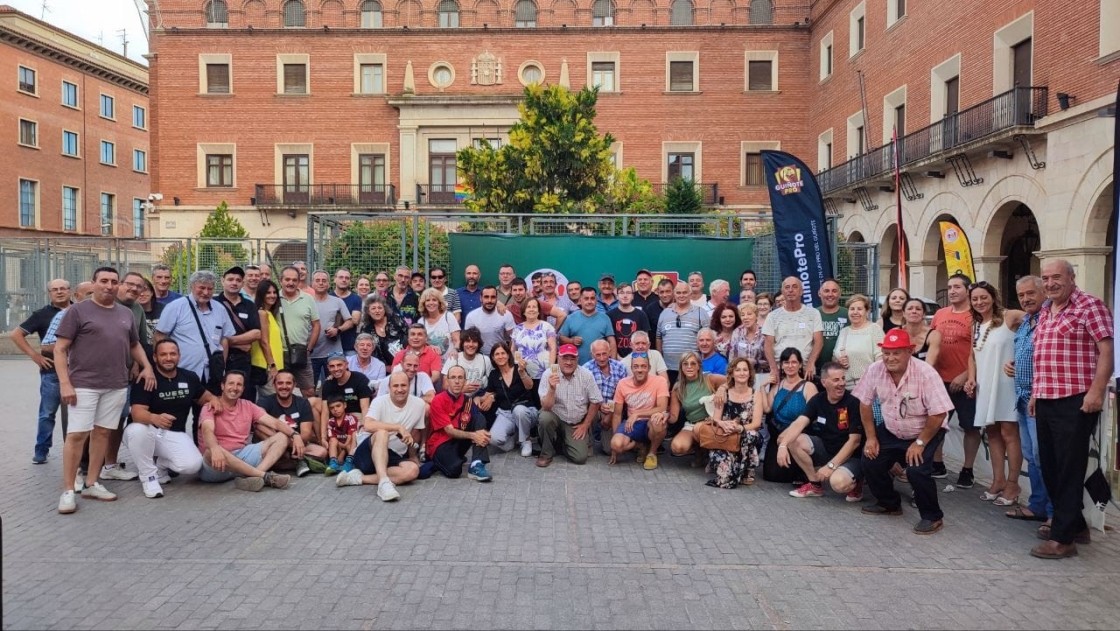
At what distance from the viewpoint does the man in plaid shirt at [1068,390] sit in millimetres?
5695

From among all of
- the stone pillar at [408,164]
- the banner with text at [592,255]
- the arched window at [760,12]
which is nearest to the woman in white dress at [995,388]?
the banner with text at [592,255]

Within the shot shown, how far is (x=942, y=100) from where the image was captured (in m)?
25.2

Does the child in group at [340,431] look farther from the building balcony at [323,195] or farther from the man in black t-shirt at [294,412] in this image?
the building balcony at [323,195]

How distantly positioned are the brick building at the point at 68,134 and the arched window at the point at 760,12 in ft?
119

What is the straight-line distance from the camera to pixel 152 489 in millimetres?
7148

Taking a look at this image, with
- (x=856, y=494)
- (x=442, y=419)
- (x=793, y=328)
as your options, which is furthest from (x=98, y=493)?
(x=793, y=328)

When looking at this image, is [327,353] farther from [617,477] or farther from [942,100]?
[942,100]

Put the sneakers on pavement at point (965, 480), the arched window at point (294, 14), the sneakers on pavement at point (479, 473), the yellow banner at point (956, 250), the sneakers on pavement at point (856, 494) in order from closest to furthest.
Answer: the sneakers on pavement at point (856, 494) → the sneakers on pavement at point (965, 480) → the sneakers on pavement at point (479, 473) → the yellow banner at point (956, 250) → the arched window at point (294, 14)

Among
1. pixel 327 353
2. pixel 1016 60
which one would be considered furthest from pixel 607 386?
pixel 1016 60

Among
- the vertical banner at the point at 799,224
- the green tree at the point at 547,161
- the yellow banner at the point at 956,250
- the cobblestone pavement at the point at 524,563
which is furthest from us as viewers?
the green tree at the point at 547,161

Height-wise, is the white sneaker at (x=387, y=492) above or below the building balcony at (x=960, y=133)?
below

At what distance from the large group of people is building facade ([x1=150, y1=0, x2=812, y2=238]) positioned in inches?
1116

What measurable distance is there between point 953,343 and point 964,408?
1.98ft

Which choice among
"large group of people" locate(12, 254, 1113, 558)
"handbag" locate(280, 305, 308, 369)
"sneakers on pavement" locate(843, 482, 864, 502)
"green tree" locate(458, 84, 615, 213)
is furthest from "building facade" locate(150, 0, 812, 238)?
"sneakers on pavement" locate(843, 482, 864, 502)
